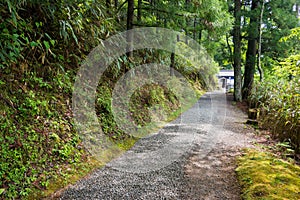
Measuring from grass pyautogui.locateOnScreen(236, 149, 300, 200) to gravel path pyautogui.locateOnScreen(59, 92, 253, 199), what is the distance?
131 millimetres

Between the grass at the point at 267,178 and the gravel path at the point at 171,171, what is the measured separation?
0.43 feet

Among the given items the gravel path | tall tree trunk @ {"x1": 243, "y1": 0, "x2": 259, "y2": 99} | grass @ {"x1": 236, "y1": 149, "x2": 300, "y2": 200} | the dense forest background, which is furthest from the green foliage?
tall tree trunk @ {"x1": 243, "y1": 0, "x2": 259, "y2": 99}

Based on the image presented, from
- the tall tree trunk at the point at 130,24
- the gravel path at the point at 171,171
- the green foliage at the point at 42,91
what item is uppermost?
the tall tree trunk at the point at 130,24

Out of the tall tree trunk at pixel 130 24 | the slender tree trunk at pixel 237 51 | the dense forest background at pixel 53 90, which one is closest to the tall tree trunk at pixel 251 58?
the slender tree trunk at pixel 237 51

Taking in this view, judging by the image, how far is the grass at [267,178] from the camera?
207cm

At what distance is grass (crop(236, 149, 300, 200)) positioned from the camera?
207 centimetres

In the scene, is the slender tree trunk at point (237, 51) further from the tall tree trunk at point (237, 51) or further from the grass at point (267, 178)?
the grass at point (267, 178)

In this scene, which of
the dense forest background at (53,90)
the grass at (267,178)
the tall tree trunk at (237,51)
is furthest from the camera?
the tall tree trunk at (237,51)

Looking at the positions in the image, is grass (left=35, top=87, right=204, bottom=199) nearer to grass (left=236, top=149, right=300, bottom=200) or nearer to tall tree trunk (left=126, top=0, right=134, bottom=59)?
grass (left=236, top=149, right=300, bottom=200)

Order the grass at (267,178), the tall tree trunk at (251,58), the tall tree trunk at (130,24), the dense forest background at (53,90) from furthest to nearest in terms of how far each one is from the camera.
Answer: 1. the tall tree trunk at (251,58)
2. the tall tree trunk at (130,24)
3. the dense forest background at (53,90)
4. the grass at (267,178)

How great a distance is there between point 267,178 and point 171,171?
1.10 metres

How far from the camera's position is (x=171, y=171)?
271 cm

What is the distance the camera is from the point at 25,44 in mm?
2748

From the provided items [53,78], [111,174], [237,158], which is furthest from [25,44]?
[237,158]
